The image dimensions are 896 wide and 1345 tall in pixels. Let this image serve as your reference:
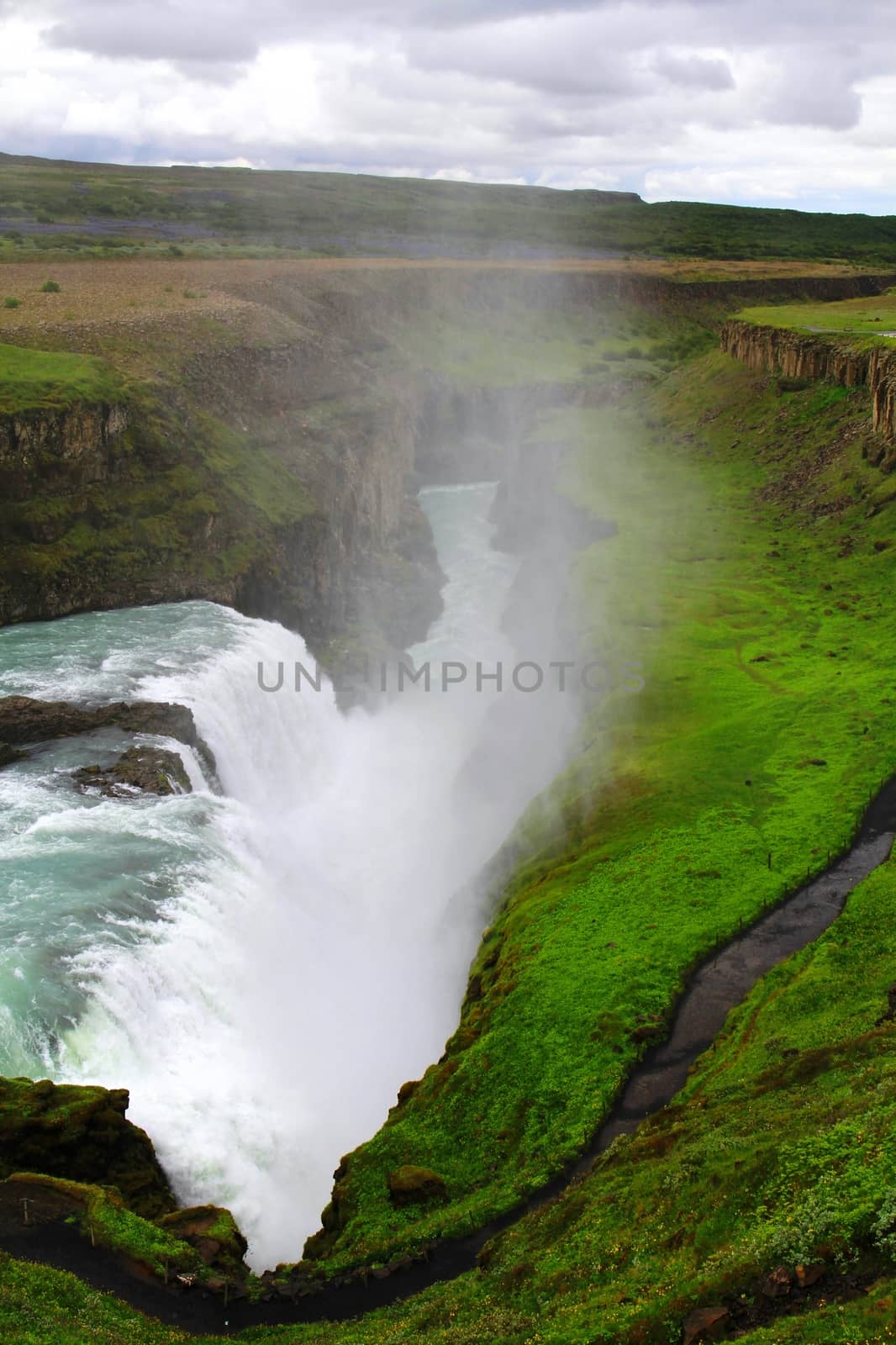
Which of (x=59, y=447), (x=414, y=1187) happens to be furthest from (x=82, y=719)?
(x=414, y=1187)

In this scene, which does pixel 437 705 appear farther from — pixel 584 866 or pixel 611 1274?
pixel 611 1274

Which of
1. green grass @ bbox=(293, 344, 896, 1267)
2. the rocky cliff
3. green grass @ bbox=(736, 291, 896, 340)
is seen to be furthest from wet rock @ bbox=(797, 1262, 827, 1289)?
green grass @ bbox=(736, 291, 896, 340)

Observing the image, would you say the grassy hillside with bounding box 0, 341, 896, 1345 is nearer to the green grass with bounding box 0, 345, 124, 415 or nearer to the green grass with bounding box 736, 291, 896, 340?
the green grass with bounding box 0, 345, 124, 415

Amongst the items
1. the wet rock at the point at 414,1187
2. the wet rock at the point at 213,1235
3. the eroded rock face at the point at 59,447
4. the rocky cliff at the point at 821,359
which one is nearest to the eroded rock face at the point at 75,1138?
the wet rock at the point at 213,1235

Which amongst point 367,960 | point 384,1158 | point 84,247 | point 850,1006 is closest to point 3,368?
point 367,960

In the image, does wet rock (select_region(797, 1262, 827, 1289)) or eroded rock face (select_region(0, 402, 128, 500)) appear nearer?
wet rock (select_region(797, 1262, 827, 1289))

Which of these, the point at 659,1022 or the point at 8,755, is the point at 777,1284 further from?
the point at 8,755

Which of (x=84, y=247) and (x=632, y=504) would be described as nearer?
(x=632, y=504)
